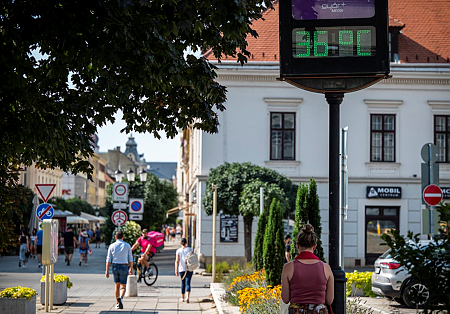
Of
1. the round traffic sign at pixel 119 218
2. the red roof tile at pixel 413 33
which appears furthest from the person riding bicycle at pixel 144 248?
the red roof tile at pixel 413 33

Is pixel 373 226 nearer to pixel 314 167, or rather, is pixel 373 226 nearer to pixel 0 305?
pixel 314 167

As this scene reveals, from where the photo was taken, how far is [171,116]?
11.7m

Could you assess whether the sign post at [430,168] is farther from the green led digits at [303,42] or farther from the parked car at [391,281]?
the green led digits at [303,42]

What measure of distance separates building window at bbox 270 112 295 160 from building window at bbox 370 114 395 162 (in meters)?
3.83

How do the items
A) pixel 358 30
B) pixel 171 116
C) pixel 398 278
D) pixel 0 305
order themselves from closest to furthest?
pixel 358 30, pixel 171 116, pixel 0 305, pixel 398 278

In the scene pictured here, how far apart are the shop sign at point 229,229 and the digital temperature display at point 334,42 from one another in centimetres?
2558

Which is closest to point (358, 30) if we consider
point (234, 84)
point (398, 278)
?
point (398, 278)

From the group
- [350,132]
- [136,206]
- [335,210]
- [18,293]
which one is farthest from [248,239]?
[335,210]

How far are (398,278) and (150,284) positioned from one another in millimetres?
10116

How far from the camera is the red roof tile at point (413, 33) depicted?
34156mm

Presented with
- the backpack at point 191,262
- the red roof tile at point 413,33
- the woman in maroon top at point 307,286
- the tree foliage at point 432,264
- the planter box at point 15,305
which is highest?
the red roof tile at point 413,33

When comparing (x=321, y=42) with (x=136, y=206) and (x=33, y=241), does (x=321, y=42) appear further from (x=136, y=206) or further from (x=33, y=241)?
(x=33, y=241)

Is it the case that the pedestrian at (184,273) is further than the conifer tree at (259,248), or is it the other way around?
the conifer tree at (259,248)

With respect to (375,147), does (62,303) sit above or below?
below
